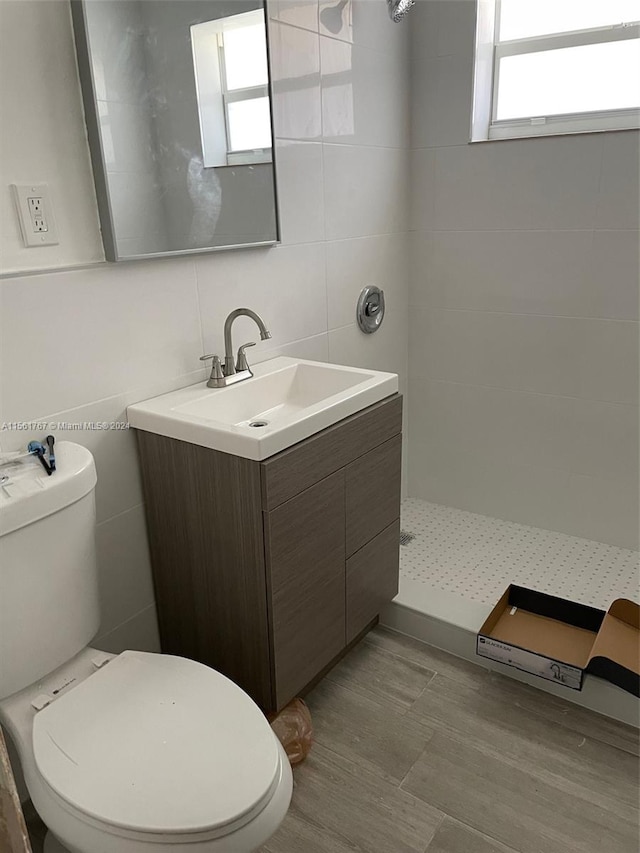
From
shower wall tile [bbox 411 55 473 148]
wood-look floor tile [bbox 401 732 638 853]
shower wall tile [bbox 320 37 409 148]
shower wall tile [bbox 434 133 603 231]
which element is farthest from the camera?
shower wall tile [bbox 411 55 473 148]

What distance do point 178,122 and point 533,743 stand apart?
180 centimetres

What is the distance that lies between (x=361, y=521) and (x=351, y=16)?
1.58 meters

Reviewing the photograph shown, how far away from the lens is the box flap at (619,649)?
1640 millimetres

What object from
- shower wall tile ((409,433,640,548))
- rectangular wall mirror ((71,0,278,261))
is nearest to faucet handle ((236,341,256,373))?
rectangular wall mirror ((71,0,278,261))

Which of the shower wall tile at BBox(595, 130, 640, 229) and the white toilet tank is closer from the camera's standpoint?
the white toilet tank

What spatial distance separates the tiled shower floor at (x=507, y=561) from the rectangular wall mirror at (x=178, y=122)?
129 centimetres

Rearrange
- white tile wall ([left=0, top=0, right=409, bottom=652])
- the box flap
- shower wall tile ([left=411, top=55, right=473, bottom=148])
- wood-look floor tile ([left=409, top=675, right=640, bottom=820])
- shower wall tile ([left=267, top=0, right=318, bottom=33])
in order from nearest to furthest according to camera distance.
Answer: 1. white tile wall ([left=0, top=0, right=409, bottom=652])
2. wood-look floor tile ([left=409, top=675, right=640, bottom=820])
3. the box flap
4. shower wall tile ([left=267, top=0, right=318, bottom=33])
5. shower wall tile ([left=411, top=55, right=473, bottom=148])

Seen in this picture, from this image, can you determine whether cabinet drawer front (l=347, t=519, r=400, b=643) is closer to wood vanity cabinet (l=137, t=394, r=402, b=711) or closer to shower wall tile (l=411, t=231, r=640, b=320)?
wood vanity cabinet (l=137, t=394, r=402, b=711)

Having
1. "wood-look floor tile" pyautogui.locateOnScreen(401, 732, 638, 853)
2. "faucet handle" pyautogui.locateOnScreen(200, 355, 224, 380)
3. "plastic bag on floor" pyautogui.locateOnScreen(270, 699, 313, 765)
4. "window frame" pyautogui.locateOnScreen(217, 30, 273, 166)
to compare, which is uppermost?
"window frame" pyautogui.locateOnScreen(217, 30, 273, 166)

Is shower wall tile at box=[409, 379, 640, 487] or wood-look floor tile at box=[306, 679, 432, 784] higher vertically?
shower wall tile at box=[409, 379, 640, 487]

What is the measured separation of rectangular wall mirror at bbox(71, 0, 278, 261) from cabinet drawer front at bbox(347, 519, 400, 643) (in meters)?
0.93

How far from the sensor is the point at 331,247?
213cm

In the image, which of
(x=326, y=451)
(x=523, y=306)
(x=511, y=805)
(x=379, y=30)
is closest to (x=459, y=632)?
(x=511, y=805)

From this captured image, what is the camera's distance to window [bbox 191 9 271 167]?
5.29ft
